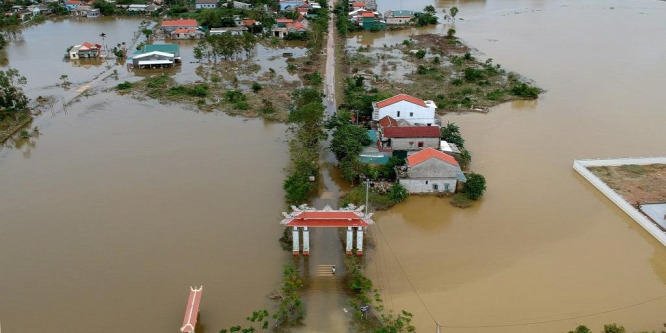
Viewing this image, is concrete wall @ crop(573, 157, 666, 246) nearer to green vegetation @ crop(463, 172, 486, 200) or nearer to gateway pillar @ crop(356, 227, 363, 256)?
green vegetation @ crop(463, 172, 486, 200)

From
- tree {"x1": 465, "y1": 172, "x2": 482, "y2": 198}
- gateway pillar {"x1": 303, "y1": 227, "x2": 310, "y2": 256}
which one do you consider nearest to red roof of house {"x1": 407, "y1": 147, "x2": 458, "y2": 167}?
tree {"x1": 465, "y1": 172, "x2": 482, "y2": 198}

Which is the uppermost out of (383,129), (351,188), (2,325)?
(383,129)

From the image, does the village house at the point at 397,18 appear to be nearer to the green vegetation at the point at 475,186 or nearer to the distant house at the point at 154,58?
the distant house at the point at 154,58

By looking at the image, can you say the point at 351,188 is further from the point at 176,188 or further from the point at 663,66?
the point at 663,66

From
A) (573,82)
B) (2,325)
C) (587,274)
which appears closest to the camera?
(2,325)

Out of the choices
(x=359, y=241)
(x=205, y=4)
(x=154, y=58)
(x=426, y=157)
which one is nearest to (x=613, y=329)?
(x=359, y=241)

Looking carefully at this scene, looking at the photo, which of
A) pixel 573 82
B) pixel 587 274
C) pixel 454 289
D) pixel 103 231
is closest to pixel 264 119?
pixel 103 231
